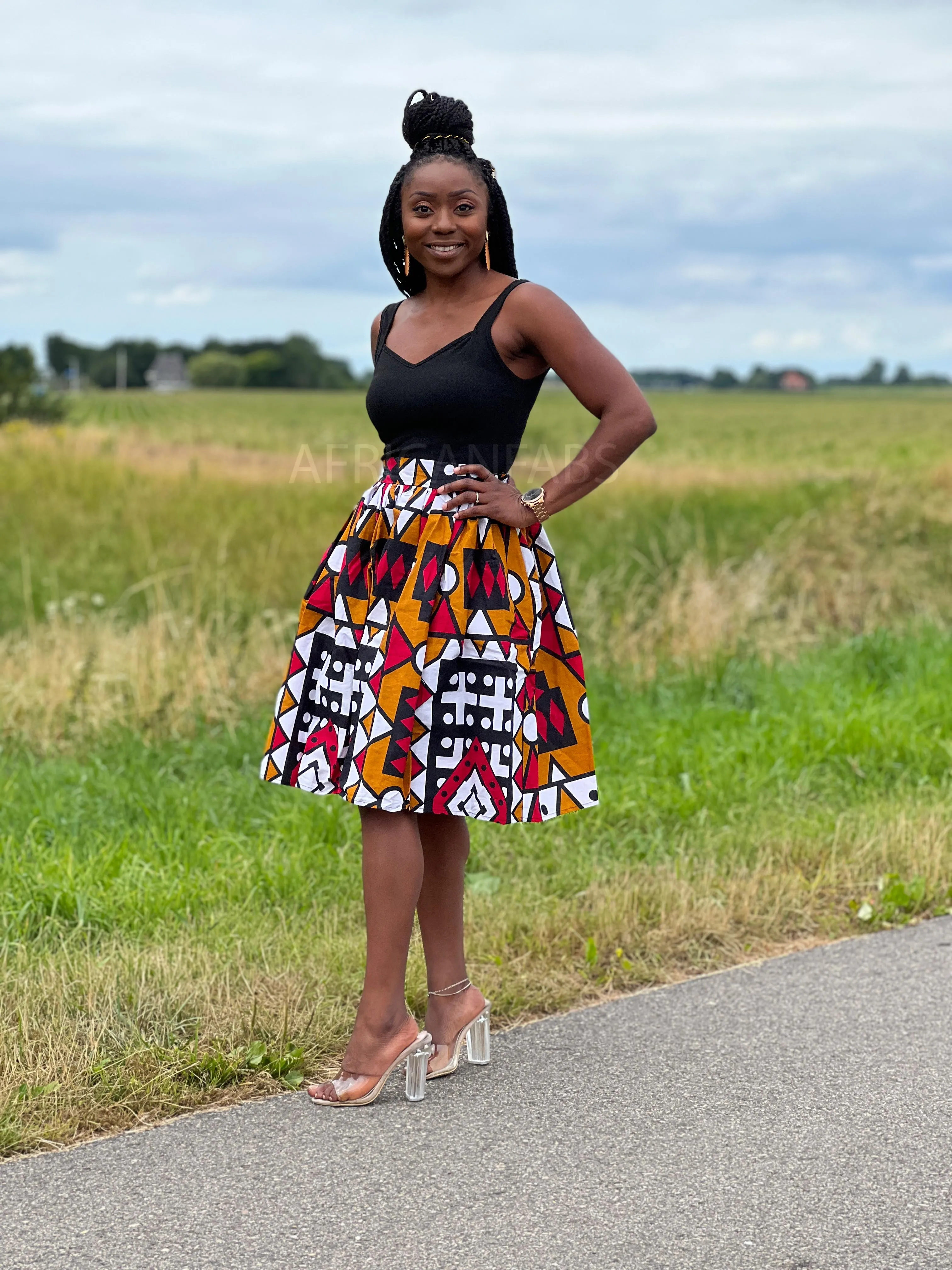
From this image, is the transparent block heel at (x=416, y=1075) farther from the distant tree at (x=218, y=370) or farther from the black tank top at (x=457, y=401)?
the distant tree at (x=218, y=370)

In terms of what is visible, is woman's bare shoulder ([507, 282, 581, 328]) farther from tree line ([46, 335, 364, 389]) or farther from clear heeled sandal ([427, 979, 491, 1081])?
tree line ([46, 335, 364, 389])

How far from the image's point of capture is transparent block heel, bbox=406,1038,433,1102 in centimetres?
307

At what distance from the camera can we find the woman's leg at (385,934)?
3.05 meters

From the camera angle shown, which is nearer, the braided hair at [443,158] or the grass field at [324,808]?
the braided hair at [443,158]

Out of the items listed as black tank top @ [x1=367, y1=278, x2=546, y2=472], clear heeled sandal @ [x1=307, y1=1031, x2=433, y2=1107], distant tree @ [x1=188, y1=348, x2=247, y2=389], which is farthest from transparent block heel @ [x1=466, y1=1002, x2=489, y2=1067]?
distant tree @ [x1=188, y1=348, x2=247, y2=389]

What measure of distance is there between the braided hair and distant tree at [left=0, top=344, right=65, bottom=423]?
2189 centimetres

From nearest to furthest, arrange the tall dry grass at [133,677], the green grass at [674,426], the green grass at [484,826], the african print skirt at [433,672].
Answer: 1. the african print skirt at [433,672]
2. the green grass at [484,826]
3. the tall dry grass at [133,677]
4. the green grass at [674,426]

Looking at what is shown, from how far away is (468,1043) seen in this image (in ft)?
10.7

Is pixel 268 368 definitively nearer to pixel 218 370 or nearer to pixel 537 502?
pixel 218 370

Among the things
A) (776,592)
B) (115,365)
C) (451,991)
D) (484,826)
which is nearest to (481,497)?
(451,991)

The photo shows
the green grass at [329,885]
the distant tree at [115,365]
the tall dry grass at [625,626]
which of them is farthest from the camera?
the distant tree at [115,365]

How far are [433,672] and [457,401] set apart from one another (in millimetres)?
597

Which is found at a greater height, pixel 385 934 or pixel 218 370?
pixel 218 370

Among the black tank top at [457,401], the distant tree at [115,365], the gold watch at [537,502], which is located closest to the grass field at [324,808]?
the gold watch at [537,502]
